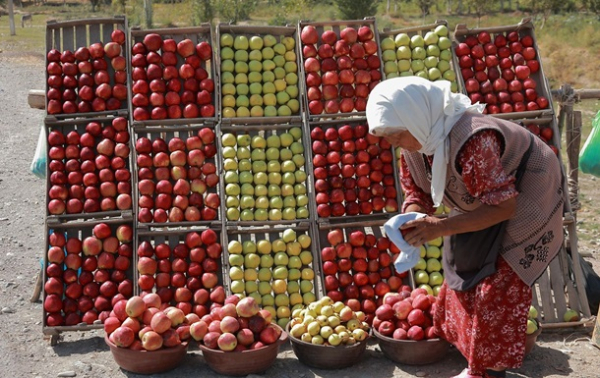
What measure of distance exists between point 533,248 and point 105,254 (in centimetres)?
329

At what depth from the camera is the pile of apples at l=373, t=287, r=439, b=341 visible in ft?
17.6

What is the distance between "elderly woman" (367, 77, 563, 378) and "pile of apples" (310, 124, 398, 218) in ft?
4.47

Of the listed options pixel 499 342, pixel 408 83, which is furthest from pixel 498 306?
pixel 408 83

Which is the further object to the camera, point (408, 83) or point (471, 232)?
point (471, 232)

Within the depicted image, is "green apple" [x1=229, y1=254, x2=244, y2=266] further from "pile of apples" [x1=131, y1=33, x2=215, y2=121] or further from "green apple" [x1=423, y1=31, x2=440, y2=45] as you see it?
"green apple" [x1=423, y1=31, x2=440, y2=45]

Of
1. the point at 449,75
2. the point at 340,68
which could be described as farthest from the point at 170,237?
the point at 449,75

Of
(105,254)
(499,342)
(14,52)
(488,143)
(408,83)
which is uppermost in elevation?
→ (14,52)

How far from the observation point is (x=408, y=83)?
4.09 m

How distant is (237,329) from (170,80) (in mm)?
2201

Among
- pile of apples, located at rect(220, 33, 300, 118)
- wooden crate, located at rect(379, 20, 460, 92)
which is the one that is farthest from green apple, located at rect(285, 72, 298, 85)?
wooden crate, located at rect(379, 20, 460, 92)

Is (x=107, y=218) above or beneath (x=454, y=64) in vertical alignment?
beneath

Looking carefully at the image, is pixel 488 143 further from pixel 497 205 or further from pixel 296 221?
pixel 296 221

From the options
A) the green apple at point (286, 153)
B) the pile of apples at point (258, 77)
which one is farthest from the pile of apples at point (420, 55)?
the green apple at point (286, 153)

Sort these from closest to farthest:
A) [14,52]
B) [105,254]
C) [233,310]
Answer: [233,310]
[105,254]
[14,52]
